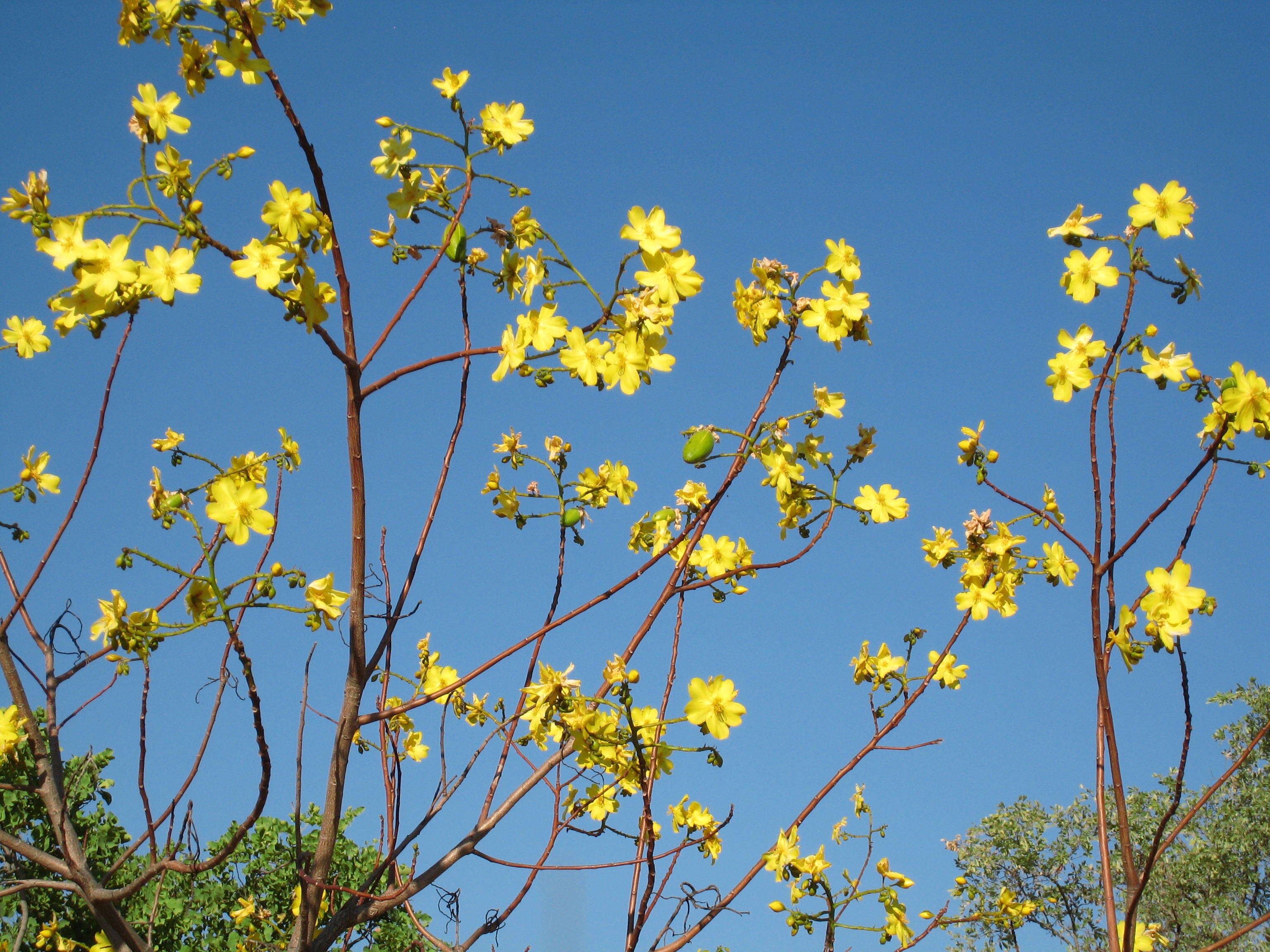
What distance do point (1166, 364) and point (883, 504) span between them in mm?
666

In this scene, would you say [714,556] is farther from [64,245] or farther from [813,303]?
[64,245]

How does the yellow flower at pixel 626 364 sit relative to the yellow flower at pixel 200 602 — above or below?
above

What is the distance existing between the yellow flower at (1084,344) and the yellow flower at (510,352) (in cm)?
113

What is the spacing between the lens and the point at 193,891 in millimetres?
3818

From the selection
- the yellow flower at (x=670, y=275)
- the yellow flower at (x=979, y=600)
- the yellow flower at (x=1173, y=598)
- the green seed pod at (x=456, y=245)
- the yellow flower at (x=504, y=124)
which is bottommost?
the yellow flower at (x=1173, y=598)

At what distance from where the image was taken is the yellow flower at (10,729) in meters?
1.98

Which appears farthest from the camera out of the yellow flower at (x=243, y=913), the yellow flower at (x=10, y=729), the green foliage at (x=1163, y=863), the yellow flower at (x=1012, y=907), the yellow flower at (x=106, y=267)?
the green foliage at (x=1163, y=863)

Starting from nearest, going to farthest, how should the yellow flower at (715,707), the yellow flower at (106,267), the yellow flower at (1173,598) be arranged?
the yellow flower at (106,267) < the yellow flower at (1173,598) < the yellow flower at (715,707)

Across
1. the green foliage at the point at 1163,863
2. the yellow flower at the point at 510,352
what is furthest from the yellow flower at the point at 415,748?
the green foliage at the point at 1163,863

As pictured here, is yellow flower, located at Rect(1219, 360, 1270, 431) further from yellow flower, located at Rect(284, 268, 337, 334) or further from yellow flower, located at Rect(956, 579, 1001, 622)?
yellow flower, located at Rect(284, 268, 337, 334)

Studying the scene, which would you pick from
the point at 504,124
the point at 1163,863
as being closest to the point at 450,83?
the point at 504,124

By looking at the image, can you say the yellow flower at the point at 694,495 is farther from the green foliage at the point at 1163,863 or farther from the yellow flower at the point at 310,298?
the green foliage at the point at 1163,863

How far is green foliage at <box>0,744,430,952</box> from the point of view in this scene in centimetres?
446

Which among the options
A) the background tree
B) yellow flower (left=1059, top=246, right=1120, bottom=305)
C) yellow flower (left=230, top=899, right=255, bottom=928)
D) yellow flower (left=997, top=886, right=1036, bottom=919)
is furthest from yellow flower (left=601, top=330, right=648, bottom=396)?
yellow flower (left=997, top=886, right=1036, bottom=919)
